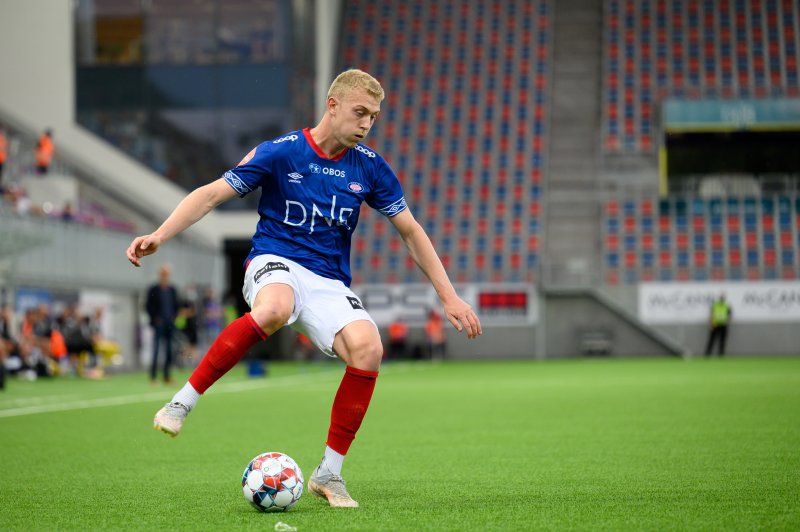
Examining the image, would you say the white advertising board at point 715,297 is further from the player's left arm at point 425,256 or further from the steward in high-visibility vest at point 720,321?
the player's left arm at point 425,256

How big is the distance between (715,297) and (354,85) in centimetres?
2708

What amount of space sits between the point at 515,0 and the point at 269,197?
33.9 metres

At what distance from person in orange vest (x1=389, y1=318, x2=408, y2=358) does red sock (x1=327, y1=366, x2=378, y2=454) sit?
1023 inches

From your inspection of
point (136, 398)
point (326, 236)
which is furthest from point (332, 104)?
point (136, 398)

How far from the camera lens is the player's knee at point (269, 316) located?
4973 mm

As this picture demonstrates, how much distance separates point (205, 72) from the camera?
32.8 m

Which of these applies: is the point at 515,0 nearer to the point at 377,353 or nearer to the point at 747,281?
the point at 747,281

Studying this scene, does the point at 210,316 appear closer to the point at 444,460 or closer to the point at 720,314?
the point at 720,314

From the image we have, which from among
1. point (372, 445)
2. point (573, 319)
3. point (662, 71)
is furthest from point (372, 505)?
point (662, 71)

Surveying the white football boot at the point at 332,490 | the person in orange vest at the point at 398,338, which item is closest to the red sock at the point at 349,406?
the white football boot at the point at 332,490

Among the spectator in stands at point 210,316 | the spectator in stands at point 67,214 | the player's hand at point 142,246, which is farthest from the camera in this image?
the spectator in stands at point 210,316

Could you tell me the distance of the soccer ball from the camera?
197 inches

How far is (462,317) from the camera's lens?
5344 mm

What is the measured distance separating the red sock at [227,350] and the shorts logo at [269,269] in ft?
0.86
